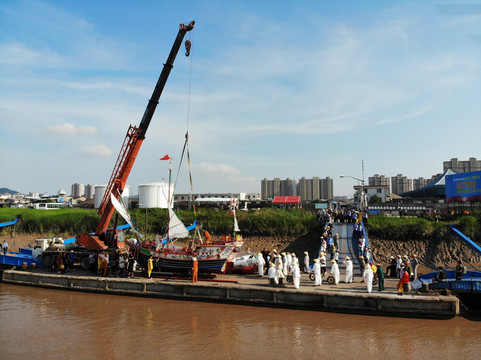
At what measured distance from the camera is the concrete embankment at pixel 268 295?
13602 millimetres

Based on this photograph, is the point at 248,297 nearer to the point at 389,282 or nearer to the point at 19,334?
the point at 389,282

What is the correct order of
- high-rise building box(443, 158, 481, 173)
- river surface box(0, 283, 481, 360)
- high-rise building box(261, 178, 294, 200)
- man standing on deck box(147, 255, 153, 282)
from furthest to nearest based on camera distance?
high-rise building box(261, 178, 294, 200) → high-rise building box(443, 158, 481, 173) → man standing on deck box(147, 255, 153, 282) → river surface box(0, 283, 481, 360)

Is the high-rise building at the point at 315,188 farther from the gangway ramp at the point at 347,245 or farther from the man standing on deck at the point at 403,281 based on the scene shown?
the man standing on deck at the point at 403,281

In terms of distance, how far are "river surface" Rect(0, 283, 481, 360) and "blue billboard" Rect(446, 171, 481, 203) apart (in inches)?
1085

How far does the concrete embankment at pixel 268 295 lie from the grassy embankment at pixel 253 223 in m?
16.8

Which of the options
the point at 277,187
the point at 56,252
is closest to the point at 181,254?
the point at 56,252

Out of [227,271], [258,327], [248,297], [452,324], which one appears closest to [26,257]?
[227,271]

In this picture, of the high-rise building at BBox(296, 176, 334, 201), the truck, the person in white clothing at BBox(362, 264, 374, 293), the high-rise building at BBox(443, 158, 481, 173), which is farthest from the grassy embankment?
the high-rise building at BBox(443, 158, 481, 173)

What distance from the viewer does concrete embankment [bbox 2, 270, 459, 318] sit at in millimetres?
13602

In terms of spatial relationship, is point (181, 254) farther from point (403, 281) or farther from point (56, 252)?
point (403, 281)

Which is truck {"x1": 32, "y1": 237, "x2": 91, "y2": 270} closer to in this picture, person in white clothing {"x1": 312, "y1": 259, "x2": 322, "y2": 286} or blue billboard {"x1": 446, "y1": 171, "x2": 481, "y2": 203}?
person in white clothing {"x1": 312, "y1": 259, "x2": 322, "y2": 286}

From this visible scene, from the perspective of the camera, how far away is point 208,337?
39.2 feet

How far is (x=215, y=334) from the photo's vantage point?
12.2 m

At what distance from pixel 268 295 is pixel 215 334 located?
3.70m
